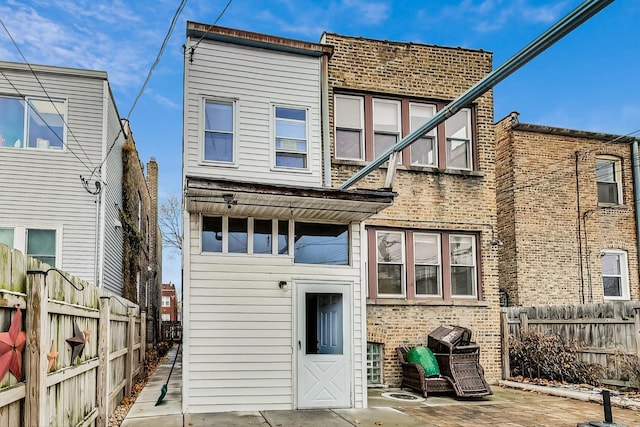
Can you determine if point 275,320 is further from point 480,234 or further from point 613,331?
point 613,331

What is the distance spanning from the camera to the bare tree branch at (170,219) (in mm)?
39188

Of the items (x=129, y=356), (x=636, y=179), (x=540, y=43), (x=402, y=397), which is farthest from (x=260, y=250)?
(x=636, y=179)

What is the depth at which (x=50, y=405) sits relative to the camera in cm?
506

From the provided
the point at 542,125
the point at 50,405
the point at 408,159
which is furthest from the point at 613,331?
the point at 50,405

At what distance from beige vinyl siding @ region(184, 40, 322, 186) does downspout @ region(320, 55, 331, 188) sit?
0.47ft

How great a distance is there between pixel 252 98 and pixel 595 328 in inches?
359

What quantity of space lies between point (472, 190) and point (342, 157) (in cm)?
330

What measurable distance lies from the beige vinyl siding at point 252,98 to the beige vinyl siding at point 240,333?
1.74 m

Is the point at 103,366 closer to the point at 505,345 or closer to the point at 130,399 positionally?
the point at 130,399

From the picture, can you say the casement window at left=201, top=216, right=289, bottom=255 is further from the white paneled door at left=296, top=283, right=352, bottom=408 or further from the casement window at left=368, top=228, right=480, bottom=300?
the casement window at left=368, top=228, right=480, bottom=300

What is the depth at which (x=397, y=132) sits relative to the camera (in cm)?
1377

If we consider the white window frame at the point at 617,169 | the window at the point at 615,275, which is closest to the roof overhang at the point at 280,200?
the window at the point at 615,275

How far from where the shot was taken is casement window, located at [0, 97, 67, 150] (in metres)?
14.6

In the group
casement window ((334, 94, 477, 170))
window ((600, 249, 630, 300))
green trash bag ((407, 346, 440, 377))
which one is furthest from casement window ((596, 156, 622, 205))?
green trash bag ((407, 346, 440, 377))
